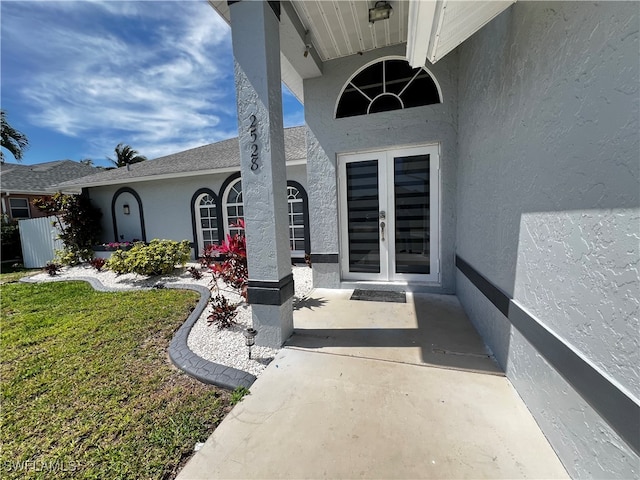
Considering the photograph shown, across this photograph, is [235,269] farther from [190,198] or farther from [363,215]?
[190,198]

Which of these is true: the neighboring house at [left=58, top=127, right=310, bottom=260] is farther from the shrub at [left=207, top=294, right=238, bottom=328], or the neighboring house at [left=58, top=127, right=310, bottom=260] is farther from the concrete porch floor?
the concrete porch floor

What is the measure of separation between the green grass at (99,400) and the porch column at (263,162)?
102 centimetres

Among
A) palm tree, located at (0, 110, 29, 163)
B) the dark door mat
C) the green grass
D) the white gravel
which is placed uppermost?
palm tree, located at (0, 110, 29, 163)

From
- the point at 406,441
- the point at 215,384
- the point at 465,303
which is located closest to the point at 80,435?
the point at 215,384

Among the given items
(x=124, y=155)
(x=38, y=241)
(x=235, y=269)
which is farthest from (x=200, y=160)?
(x=124, y=155)

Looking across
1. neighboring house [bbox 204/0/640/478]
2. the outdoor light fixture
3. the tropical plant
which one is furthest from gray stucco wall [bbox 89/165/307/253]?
the outdoor light fixture

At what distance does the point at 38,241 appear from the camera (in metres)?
11.2

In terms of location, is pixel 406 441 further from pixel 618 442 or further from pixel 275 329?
pixel 275 329

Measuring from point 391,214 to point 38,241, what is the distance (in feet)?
49.3

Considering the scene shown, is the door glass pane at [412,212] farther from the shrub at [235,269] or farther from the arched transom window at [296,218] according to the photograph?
the arched transom window at [296,218]

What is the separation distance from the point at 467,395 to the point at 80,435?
10.6ft

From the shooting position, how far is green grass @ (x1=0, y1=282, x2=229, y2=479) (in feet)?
6.08

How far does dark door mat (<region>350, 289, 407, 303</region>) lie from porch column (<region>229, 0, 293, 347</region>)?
1873 millimetres

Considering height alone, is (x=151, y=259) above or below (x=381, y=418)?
above
